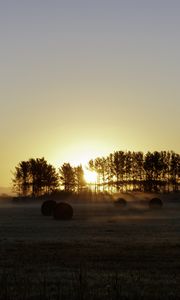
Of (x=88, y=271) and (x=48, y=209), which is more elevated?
(x=48, y=209)

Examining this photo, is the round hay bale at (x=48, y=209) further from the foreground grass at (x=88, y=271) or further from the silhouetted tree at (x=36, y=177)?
the silhouetted tree at (x=36, y=177)

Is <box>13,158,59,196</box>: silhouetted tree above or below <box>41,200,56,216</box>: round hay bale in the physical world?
above

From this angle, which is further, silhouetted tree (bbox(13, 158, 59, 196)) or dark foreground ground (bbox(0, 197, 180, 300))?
silhouetted tree (bbox(13, 158, 59, 196))

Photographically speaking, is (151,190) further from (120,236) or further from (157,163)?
(120,236)

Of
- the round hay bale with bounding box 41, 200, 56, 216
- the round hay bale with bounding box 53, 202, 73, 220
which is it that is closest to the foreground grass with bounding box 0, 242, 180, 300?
the round hay bale with bounding box 53, 202, 73, 220

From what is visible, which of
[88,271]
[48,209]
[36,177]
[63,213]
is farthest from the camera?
[36,177]

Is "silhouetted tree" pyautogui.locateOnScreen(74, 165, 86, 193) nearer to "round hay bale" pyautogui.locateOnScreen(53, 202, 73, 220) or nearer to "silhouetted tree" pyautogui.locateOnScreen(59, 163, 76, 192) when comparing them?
"silhouetted tree" pyautogui.locateOnScreen(59, 163, 76, 192)

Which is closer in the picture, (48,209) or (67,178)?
(48,209)

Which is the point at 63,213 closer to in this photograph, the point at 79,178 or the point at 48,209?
the point at 48,209

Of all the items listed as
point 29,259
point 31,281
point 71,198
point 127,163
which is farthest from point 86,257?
point 127,163

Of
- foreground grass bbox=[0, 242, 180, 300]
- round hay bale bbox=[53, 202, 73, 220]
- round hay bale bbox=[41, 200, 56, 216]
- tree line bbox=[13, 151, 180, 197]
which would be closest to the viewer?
foreground grass bbox=[0, 242, 180, 300]

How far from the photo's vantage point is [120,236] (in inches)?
1182

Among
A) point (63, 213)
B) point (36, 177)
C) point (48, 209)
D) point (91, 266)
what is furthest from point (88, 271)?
point (36, 177)

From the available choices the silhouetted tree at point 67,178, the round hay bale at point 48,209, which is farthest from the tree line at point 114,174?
the round hay bale at point 48,209
